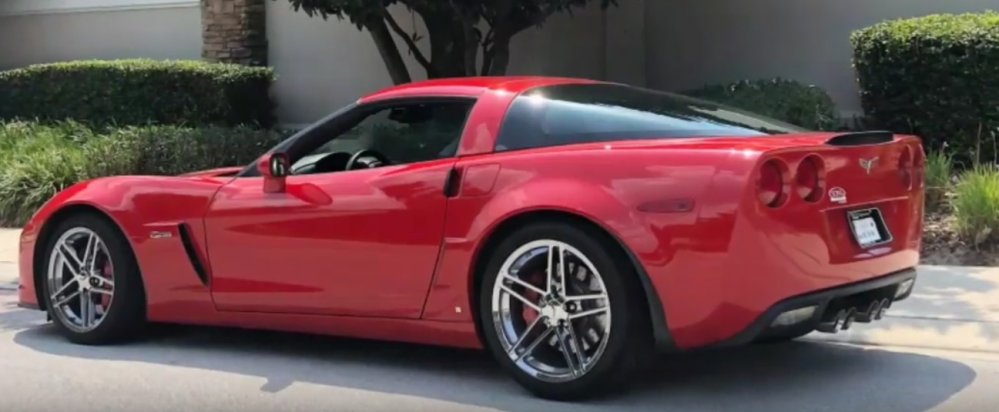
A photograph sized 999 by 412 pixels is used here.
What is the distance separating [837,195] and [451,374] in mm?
2088

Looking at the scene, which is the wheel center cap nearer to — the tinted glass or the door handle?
the door handle

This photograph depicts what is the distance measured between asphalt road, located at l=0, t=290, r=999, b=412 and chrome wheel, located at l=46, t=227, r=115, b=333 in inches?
7.8

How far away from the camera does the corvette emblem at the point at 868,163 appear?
5.43m

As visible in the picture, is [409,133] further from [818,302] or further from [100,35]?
[100,35]

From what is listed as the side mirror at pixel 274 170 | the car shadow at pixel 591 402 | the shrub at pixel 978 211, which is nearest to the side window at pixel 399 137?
the side mirror at pixel 274 170

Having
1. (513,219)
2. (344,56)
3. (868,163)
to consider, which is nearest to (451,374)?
(513,219)

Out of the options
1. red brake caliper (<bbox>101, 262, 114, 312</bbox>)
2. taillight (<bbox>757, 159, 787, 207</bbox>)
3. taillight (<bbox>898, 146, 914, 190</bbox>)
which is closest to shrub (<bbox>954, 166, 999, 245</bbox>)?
taillight (<bbox>898, 146, 914, 190</bbox>)

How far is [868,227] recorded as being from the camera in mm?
5445

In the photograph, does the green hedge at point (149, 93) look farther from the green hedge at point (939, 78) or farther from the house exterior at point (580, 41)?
the green hedge at point (939, 78)

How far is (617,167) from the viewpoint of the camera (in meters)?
5.26

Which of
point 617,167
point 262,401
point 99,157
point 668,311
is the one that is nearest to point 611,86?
point 617,167

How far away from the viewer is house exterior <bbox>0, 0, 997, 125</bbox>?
44.5 feet

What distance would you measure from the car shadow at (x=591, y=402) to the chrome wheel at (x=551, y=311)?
0.20 metres

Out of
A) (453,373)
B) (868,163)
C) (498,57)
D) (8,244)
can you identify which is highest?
(868,163)
